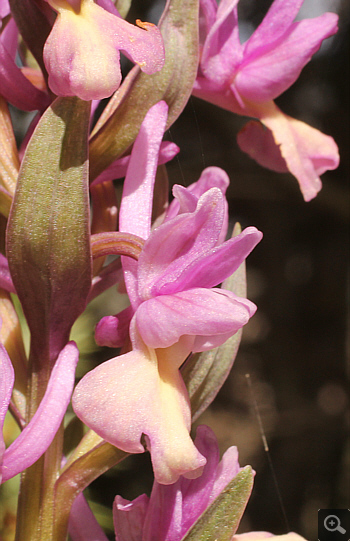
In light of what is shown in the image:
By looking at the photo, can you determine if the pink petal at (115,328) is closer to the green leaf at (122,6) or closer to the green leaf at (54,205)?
the green leaf at (54,205)

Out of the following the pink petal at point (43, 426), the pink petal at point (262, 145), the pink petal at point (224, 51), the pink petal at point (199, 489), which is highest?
the pink petal at point (224, 51)

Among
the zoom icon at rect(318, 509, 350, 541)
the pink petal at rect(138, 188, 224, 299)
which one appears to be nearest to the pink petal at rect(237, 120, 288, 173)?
the pink petal at rect(138, 188, 224, 299)

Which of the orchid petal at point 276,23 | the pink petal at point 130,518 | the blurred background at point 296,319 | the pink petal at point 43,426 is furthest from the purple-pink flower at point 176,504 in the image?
the blurred background at point 296,319

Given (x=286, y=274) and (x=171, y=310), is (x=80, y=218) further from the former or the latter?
(x=286, y=274)

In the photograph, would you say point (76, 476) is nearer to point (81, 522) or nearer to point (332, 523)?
point (81, 522)

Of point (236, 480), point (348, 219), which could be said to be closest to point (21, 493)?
point (236, 480)

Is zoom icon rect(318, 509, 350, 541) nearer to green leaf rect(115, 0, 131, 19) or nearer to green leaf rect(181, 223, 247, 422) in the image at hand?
green leaf rect(181, 223, 247, 422)

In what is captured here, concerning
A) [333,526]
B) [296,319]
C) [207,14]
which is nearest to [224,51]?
[207,14]
